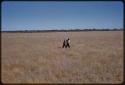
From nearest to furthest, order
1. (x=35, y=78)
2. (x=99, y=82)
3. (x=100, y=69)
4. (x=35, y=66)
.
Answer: (x=99, y=82), (x=35, y=78), (x=100, y=69), (x=35, y=66)

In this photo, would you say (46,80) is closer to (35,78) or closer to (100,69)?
(35,78)

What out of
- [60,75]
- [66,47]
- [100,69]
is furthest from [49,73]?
[66,47]

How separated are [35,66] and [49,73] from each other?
6.28 feet

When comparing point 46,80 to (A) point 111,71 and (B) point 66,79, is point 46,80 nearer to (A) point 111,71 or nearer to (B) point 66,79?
(B) point 66,79

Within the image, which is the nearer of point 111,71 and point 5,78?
point 5,78

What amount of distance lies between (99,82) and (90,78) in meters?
0.72

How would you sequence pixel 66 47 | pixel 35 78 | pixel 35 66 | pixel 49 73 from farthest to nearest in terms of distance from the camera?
pixel 66 47 < pixel 35 66 < pixel 49 73 < pixel 35 78

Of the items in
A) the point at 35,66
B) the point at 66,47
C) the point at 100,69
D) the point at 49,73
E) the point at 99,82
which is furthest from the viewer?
the point at 66,47

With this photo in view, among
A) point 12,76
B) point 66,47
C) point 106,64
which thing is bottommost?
point 66,47

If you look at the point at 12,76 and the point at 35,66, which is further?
the point at 35,66

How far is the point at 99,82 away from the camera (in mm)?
9266

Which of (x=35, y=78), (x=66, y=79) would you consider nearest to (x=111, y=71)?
(x=66, y=79)

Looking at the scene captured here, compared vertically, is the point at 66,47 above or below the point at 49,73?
below

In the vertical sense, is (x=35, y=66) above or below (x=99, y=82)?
below
